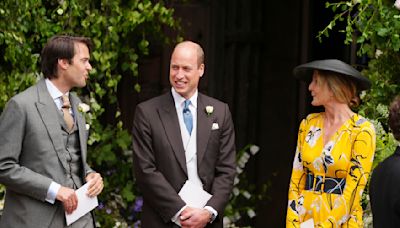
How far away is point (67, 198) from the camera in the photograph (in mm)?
4887

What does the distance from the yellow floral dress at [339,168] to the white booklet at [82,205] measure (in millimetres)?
1033

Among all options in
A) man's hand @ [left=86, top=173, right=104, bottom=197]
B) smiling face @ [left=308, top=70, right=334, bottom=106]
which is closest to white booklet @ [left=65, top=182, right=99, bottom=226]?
man's hand @ [left=86, top=173, right=104, bottom=197]

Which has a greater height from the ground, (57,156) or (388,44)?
(388,44)

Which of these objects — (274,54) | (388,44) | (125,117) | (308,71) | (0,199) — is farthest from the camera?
(274,54)

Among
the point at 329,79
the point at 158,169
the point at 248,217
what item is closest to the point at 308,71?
the point at 329,79

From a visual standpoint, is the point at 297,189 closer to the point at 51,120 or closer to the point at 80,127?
the point at 80,127

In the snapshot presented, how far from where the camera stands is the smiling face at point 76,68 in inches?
197

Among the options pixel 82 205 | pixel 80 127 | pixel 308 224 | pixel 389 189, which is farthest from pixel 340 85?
pixel 82 205

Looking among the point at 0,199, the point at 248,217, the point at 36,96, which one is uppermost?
the point at 36,96

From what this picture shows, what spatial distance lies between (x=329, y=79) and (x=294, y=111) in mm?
2838

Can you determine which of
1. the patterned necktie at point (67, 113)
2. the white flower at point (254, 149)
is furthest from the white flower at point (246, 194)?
the patterned necktie at point (67, 113)

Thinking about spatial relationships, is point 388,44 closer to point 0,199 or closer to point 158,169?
point 158,169

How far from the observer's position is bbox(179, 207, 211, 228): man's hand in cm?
525

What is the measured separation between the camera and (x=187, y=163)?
5.38 metres
